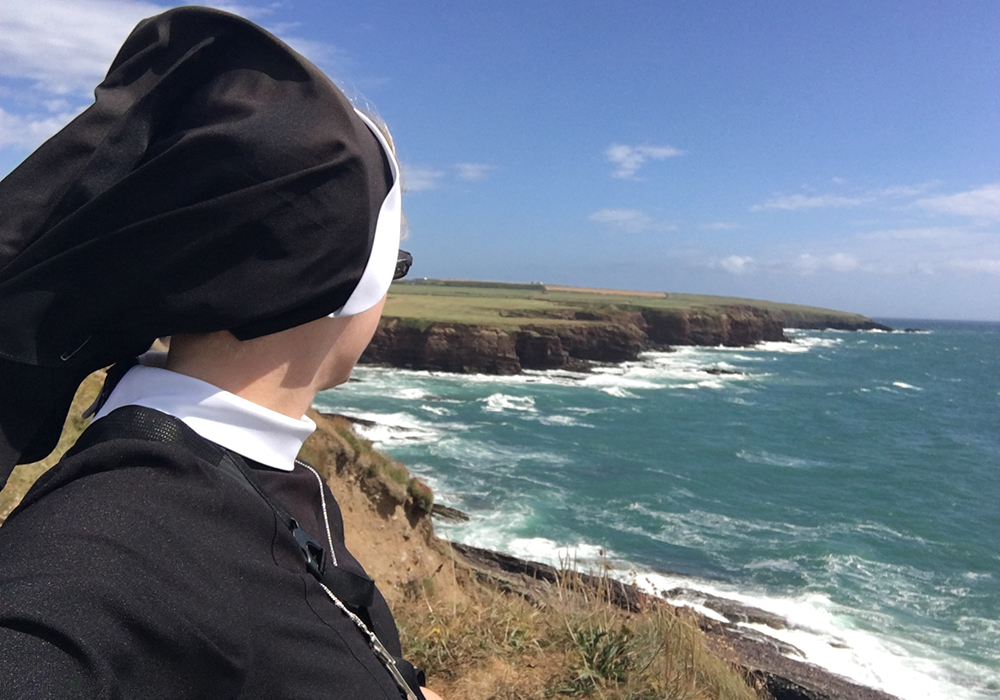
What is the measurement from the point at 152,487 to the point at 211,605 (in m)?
0.17

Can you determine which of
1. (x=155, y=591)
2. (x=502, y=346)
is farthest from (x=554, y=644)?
(x=502, y=346)

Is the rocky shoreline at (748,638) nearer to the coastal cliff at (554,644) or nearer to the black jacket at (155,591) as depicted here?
the coastal cliff at (554,644)

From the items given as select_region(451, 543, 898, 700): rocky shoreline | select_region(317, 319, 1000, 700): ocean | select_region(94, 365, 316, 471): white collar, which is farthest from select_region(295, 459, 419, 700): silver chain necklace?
select_region(451, 543, 898, 700): rocky shoreline

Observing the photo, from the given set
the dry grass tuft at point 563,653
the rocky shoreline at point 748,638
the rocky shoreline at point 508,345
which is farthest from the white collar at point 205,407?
the rocky shoreline at point 508,345

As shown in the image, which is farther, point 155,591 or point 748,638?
point 748,638

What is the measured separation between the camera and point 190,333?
39.5 inches

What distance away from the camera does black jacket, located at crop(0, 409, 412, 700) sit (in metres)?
0.70

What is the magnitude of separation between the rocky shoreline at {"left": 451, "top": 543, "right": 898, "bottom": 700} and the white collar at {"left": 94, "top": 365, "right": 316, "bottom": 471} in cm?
829

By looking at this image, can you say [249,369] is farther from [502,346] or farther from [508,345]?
[508,345]

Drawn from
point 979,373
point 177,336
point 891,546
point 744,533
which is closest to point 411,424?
point 744,533

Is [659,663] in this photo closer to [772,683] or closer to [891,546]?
[772,683]

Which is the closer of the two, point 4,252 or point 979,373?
point 4,252

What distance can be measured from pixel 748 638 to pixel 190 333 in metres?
15.4

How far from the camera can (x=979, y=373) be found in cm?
8425
